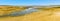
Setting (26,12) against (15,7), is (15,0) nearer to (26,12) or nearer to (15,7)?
(15,7)

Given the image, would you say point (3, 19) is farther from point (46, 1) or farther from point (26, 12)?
point (46, 1)

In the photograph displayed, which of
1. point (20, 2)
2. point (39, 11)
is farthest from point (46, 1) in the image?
point (20, 2)

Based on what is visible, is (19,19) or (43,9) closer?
(19,19)

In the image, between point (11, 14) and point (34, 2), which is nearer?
point (11, 14)

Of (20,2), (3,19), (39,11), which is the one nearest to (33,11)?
(39,11)

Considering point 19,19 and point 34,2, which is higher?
point 34,2

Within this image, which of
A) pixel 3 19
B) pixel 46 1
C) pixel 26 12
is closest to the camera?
pixel 3 19

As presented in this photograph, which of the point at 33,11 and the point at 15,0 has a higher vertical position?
the point at 15,0

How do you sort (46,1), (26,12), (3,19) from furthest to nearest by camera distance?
(46,1), (26,12), (3,19)
